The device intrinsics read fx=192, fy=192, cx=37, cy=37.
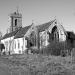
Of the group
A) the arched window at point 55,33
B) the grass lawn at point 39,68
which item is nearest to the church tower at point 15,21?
the arched window at point 55,33

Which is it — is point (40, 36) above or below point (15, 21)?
below

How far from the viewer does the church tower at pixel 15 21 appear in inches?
2918

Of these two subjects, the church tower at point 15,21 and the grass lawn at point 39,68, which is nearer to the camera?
the grass lawn at point 39,68

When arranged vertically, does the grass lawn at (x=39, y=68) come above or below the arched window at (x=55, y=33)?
below

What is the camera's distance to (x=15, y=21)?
75438 millimetres

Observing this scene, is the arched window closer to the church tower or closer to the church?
the church

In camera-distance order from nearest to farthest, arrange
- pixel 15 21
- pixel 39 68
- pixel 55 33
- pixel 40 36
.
Answer: 1. pixel 39 68
2. pixel 40 36
3. pixel 55 33
4. pixel 15 21

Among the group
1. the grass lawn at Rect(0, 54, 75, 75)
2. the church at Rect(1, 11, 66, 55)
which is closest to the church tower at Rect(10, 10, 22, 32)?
the church at Rect(1, 11, 66, 55)

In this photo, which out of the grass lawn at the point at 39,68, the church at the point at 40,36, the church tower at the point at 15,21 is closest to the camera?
the grass lawn at the point at 39,68

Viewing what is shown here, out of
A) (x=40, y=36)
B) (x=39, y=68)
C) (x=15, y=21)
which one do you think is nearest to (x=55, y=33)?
(x=40, y=36)

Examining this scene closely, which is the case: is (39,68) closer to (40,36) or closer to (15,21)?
(40,36)

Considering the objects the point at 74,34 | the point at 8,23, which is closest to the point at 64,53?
the point at 74,34

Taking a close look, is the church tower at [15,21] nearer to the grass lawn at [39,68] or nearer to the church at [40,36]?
the church at [40,36]

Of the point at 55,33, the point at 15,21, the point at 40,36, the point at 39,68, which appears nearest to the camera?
the point at 39,68
